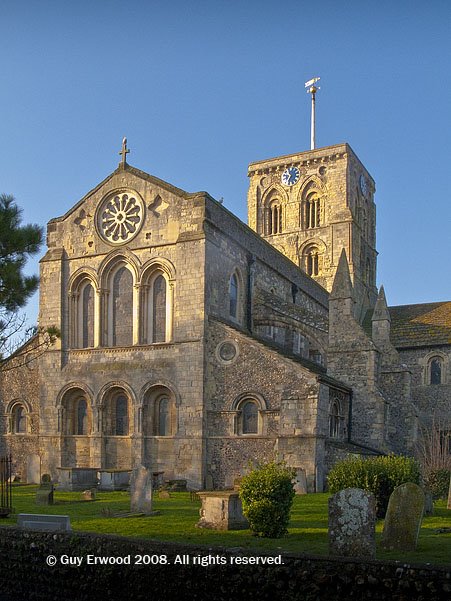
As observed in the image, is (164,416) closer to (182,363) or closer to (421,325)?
(182,363)

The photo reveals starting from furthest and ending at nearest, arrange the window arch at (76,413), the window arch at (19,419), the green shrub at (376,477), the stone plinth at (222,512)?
the window arch at (19,419)
the window arch at (76,413)
the green shrub at (376,477)
the stone plinth at (222,512)

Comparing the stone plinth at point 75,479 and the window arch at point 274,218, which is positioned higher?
the window arch at point 274,218

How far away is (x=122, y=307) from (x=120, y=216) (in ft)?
14.1

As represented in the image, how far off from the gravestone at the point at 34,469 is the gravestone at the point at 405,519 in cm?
2119

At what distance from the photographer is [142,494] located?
1909 cm

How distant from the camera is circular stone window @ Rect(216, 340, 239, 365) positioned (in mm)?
28984

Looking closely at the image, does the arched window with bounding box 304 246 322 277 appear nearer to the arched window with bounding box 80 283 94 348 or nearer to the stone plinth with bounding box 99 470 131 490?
the arched window with bounding box 80 283 94 348

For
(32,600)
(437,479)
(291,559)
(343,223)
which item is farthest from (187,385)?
(343,223)

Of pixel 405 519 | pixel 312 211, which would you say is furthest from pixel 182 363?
pixel 312 211

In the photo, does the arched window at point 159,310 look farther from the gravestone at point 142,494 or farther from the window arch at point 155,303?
the gravestone at point 142,494

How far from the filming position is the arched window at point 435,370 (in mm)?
39062

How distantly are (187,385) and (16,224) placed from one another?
1093cm

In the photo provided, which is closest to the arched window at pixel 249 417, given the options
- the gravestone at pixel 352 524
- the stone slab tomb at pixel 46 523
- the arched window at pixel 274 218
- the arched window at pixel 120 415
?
the arched window at pixel 120 415

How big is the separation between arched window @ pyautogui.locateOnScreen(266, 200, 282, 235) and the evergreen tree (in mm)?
37993
